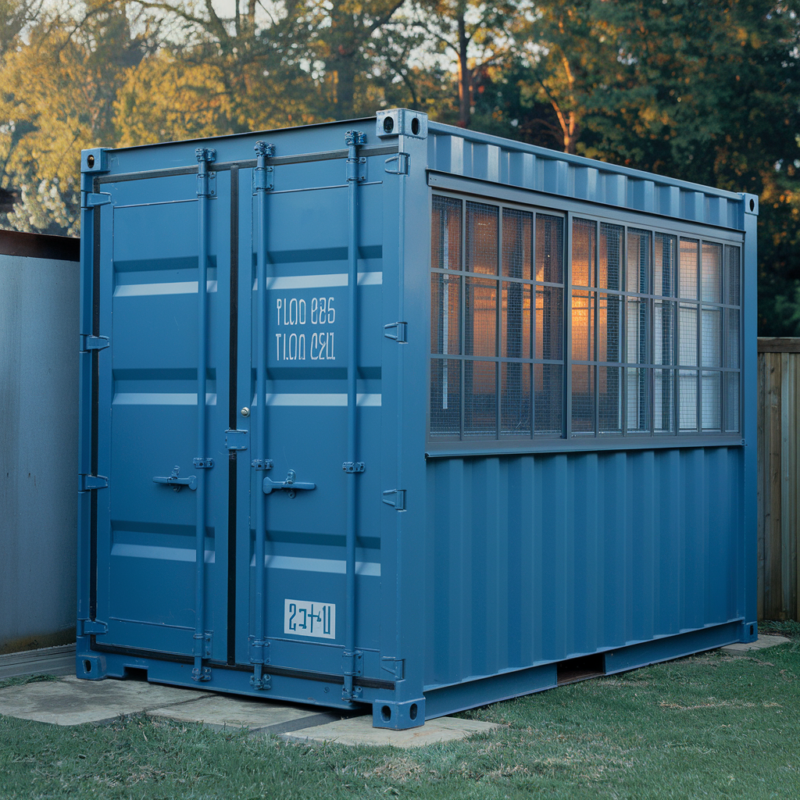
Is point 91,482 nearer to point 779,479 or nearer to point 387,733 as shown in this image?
point 387,733

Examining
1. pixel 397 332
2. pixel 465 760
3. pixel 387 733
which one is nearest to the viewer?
pixel 465 760

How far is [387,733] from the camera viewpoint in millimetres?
5512

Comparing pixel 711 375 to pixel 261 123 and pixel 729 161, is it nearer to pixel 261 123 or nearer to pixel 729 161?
pixel 729 161

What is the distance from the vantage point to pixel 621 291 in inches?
283

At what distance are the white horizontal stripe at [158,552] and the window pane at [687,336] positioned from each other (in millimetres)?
3478

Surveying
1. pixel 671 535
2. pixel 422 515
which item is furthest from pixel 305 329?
pixel 671 535

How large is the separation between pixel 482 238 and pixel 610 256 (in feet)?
4.16

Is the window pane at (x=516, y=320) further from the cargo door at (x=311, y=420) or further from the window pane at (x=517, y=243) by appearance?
the cargo door at (x=311, y=420)

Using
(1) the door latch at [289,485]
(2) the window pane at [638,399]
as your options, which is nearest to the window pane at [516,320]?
(2) the window pane at [638,399]

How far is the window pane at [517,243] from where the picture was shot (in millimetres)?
6359

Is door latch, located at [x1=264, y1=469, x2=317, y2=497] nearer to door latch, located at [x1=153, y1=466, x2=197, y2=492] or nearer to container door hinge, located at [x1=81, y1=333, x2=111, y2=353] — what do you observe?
door latch, located at [x1=153, y1=466, x2=197, y2=492]

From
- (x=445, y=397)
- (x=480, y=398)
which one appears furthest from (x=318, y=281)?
(x=480, y=398)

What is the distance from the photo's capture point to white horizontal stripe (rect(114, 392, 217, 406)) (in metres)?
6.42

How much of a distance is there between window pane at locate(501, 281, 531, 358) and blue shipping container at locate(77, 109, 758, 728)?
0.7 inches
